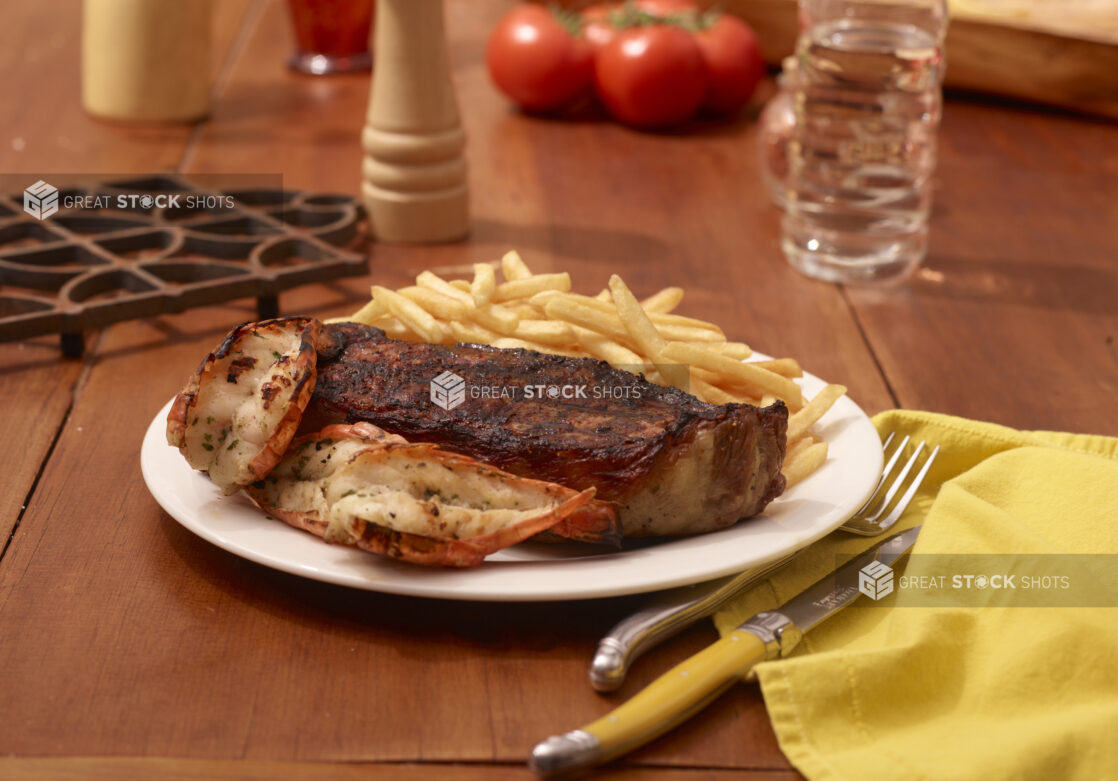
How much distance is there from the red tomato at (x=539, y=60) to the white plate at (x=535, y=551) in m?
3.13

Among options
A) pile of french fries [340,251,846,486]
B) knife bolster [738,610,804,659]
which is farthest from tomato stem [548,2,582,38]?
knife bolster [738,610,804,659]

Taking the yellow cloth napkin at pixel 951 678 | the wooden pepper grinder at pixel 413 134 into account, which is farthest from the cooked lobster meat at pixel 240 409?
the wooden pepper grinder at pixel 413 134

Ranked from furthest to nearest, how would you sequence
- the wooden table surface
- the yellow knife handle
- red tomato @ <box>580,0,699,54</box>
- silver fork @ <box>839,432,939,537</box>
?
red tomato @ <box>580,0,699,54</box>
silver fork @ <box>839,432,939,537</box>
the wooden table surface
the yellow knife handle

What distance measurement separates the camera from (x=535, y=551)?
6.04 feet

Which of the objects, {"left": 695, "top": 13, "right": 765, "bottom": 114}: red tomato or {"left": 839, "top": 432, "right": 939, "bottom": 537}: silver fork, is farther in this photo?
{"left": 695, "top": 13, "right": 765, "bottom": 114}: red tomato

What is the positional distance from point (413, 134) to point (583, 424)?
185 cm

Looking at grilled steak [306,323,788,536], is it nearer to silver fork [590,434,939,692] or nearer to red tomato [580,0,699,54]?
silver fork [590,434,939,692]

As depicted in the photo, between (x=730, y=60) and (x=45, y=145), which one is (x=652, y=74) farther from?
(x=45, y=145)

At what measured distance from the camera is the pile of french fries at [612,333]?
2.15 meters

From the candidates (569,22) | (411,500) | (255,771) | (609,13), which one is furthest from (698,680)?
(609,13)

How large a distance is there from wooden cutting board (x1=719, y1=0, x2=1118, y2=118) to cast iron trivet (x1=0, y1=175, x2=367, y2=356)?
2528 mm

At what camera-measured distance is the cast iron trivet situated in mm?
2857

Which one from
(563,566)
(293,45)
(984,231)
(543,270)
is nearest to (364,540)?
(563,566)

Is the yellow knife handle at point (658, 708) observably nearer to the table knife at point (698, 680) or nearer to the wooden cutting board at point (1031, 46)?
the table knife at point (698, 680)
